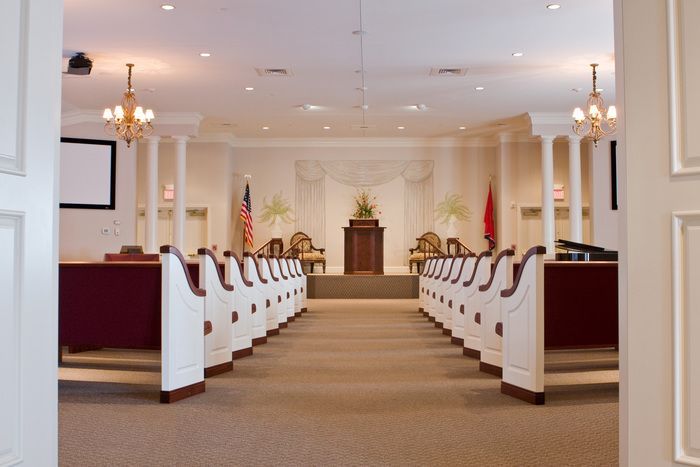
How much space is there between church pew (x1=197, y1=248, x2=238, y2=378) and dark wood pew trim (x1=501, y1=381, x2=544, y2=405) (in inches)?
83.1

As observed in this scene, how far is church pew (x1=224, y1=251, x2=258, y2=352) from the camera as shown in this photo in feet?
19.5

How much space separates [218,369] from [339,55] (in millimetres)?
5610

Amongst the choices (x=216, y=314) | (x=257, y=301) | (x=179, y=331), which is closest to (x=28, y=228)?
(x=179, y=331)

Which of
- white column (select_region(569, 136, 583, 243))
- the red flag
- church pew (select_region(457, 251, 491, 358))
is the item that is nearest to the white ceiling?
white column (select_region(569, 136, 583, 243))

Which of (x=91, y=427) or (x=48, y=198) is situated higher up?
(x=48, y=198)

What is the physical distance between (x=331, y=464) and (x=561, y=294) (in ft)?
8.28

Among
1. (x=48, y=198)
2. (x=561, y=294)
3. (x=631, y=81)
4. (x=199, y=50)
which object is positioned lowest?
(x=561, y=294)

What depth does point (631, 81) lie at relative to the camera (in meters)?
2.17

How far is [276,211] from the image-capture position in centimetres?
1677

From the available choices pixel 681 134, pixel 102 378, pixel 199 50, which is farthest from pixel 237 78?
pixel 681 134

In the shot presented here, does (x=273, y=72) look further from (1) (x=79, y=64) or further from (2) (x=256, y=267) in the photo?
(2) (x=256, y=267)

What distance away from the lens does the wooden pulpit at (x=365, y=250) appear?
Answer: 49.5ft

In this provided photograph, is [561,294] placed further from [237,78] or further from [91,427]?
[237,78]

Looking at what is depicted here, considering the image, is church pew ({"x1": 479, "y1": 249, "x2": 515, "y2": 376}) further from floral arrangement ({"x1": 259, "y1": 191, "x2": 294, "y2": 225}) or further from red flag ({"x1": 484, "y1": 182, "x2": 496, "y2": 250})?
floral arrangement ({"x1": 259, "y1": 191, "x2": 294, "y2": 225})
